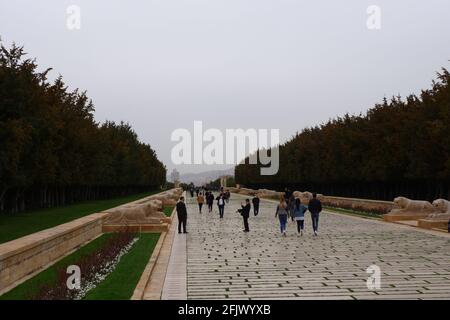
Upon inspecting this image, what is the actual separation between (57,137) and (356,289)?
31.2m

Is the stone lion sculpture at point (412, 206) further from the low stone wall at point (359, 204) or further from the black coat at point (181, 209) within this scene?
the black coat at point (181, 209)

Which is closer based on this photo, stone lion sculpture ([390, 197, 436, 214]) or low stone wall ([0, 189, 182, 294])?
low stone wall ([0, 189, 182, 294])

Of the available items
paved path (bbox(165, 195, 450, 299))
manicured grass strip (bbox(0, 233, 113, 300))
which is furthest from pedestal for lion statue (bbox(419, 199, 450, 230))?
manicured grass strip (bbox(0, 233, 113, 300))

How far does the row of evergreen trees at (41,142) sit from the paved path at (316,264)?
35.5 feet

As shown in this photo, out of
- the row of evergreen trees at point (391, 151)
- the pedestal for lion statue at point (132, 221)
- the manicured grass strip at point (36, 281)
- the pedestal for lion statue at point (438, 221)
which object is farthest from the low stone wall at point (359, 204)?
the manicured grass strip at point (36, 281)

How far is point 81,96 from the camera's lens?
54688 millimetres

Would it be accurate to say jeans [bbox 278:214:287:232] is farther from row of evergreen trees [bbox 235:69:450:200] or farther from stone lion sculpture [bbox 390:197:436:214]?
row of evergreen trees [bbox 235:69:450:200]

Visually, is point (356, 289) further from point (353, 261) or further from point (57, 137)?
point (57, 137)

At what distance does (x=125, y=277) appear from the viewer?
40.3ft

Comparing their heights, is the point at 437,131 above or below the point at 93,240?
above

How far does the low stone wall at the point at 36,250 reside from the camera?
1129 cm

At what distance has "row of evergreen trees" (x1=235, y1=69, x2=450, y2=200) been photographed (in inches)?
1538

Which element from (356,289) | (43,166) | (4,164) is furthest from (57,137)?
(356,289)

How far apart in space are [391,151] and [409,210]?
17.1m
